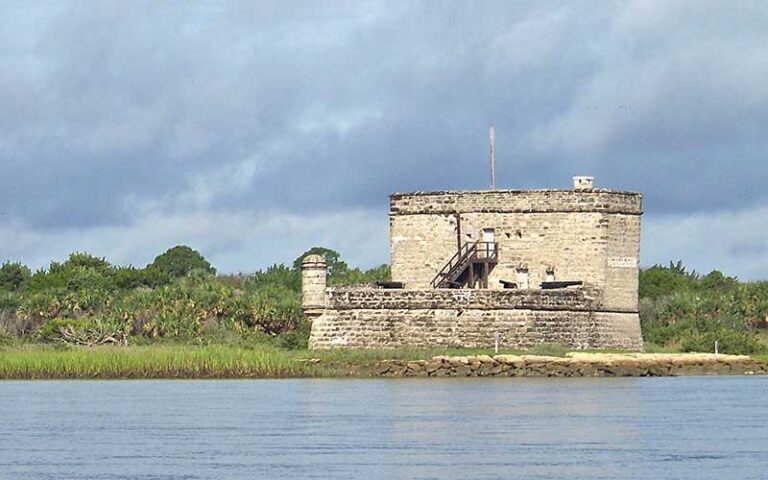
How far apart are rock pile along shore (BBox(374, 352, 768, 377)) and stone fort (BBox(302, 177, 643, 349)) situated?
2.96 m

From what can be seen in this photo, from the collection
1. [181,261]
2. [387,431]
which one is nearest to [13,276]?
[181,261]

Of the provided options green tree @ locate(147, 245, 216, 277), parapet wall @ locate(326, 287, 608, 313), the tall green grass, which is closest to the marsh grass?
the tall green grass

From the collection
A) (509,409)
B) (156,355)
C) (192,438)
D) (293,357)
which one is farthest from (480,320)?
(192,438)

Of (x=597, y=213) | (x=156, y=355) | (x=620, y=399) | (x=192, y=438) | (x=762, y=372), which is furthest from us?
(x=597, y=213)

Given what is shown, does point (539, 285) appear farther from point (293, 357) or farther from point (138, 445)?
point (138, 445)

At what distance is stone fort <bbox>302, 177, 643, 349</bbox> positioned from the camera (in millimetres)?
55281

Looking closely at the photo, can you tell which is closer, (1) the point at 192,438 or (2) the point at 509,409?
(1) the point at 192,438

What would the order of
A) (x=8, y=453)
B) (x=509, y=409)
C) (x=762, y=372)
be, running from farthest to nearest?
A: (x=762, y=372) → (x=509, y=409) → (x=8, y=453)

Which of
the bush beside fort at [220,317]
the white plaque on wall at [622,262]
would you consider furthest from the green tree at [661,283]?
the white plaque on wall at [622,262]

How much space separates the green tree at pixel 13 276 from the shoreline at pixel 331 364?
28994mm

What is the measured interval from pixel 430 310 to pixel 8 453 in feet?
82.6

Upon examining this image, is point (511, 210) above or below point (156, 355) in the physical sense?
above

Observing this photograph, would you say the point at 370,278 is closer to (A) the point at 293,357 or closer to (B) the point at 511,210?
(B) the point at 511,210

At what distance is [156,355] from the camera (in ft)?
161
